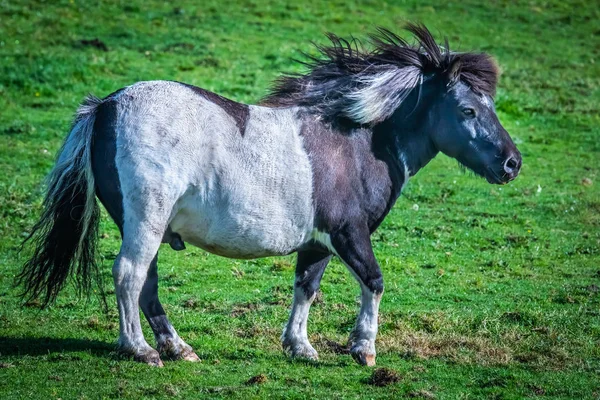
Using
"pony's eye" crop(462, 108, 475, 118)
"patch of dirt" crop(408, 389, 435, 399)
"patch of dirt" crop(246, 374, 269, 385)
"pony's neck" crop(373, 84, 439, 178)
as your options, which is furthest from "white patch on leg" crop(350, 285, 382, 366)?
"pony's eye" crop(462, 108, 475, 118)

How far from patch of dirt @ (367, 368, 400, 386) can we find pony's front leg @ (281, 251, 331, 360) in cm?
88

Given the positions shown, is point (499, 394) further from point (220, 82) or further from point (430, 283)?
point (220, 82)

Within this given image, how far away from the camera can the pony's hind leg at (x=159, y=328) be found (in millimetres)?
8375

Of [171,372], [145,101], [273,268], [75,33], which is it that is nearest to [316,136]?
[145,101]

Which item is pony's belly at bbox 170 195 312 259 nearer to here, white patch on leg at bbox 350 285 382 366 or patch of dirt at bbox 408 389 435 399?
white patch on leg at bbox 350 285 382 366

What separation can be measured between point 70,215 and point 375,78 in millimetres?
3148

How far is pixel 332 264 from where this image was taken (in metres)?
12.0

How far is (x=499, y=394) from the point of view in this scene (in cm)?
781

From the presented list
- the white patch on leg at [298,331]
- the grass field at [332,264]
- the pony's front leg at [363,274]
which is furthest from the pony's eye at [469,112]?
the white patch on leg at [298,331]

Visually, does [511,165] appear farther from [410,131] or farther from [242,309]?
[242,309]

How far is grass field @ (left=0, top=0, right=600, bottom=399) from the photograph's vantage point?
8070 mm

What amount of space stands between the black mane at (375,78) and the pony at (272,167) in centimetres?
1

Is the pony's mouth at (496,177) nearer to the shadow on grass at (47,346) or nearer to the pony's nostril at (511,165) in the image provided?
the pony's nostril at (511,165)

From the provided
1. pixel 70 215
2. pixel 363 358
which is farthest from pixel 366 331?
pixel 70 215
